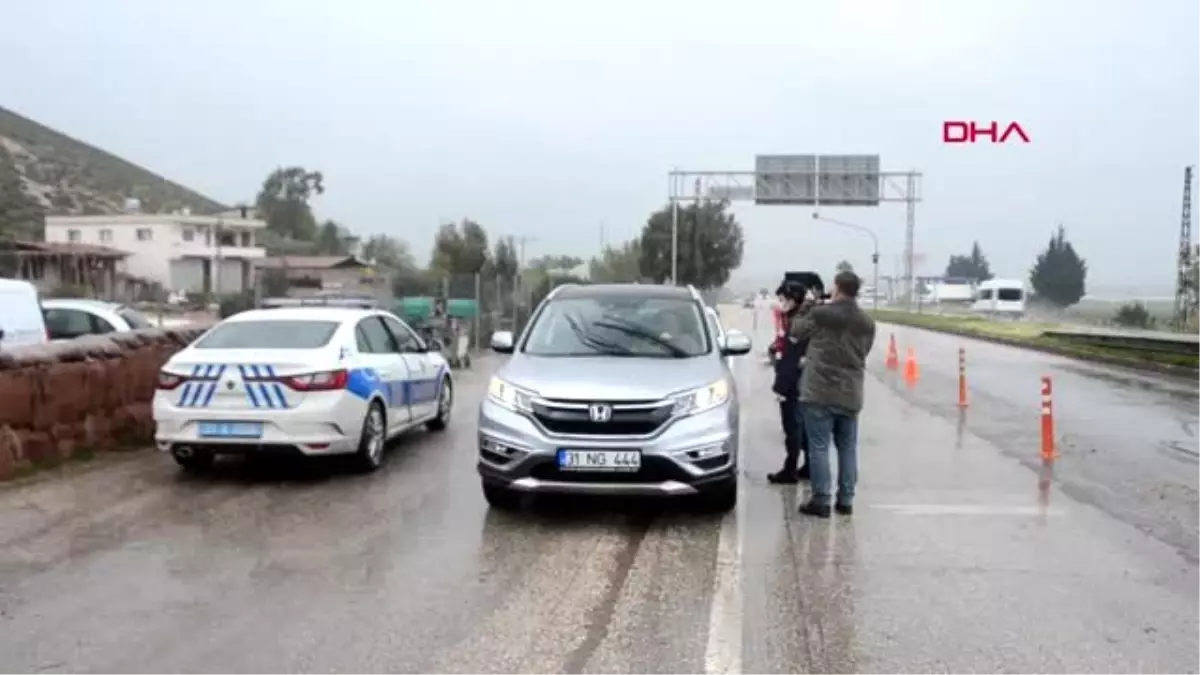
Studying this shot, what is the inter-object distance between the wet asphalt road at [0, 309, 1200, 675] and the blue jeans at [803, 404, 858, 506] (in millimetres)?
323

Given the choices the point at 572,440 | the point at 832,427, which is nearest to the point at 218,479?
the point at 572,440

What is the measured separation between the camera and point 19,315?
12.0m

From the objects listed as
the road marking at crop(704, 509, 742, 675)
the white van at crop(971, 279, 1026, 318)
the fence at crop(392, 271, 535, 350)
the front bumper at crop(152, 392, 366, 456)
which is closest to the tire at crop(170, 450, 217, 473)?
the front bumper at crop(152, 392, 366, 456)

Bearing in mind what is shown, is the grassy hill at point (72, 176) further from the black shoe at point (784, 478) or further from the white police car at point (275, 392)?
the black shoe at point (784, 478)

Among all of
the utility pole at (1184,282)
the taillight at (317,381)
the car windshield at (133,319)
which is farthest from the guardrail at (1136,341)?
the taillight at (317,381)

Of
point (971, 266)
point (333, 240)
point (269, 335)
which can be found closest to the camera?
point (269, 335)

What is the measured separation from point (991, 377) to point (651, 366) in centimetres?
1602

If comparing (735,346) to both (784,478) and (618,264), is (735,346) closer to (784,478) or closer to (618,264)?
(784,478)

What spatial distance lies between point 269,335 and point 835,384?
16.4 feet

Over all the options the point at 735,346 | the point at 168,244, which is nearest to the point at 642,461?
the point at 735,346

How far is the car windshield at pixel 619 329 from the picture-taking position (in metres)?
8.62

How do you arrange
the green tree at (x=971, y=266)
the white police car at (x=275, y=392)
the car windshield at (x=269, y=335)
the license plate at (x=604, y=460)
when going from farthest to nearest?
the green tree at (x=971, y=266) < the car windshield at (x=269, y=335) < the white police car at (x=275, y=392) < the license plate at (x=604, y=460)

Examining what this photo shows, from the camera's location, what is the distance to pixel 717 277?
67.8 metres

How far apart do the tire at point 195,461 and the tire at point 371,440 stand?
1357 millimetres
